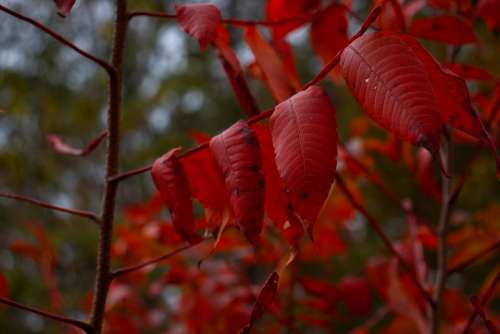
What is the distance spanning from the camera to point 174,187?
672mm

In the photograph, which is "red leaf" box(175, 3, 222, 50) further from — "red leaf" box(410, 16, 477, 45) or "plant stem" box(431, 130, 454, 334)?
"plant stem" box(431, 130, 454, 334)

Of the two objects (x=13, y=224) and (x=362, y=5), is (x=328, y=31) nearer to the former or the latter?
(x=13, y=224)

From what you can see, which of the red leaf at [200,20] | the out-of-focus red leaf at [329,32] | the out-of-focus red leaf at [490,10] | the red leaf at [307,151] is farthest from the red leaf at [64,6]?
the out-of-focus red leaf at [490,10]

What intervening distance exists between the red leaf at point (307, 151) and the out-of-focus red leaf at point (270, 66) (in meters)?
0.26

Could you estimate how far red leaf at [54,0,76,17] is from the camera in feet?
2.22

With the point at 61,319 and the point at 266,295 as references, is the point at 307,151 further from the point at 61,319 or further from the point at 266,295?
the point at 61,319

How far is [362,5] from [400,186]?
6.85ft

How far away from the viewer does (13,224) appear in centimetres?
363

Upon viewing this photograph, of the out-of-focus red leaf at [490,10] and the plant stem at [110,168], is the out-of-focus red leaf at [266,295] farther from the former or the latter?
the out-of-focus red leaf at [490,10]

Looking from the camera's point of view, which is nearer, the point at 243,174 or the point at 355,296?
the point at 243,174

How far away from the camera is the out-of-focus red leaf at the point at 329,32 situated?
101 cm

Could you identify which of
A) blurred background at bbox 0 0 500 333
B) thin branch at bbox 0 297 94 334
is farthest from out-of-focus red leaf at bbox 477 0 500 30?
blurred background at bbox 0 0 500 333

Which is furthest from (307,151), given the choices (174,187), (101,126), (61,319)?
(101,126)

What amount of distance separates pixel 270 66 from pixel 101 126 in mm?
4021
